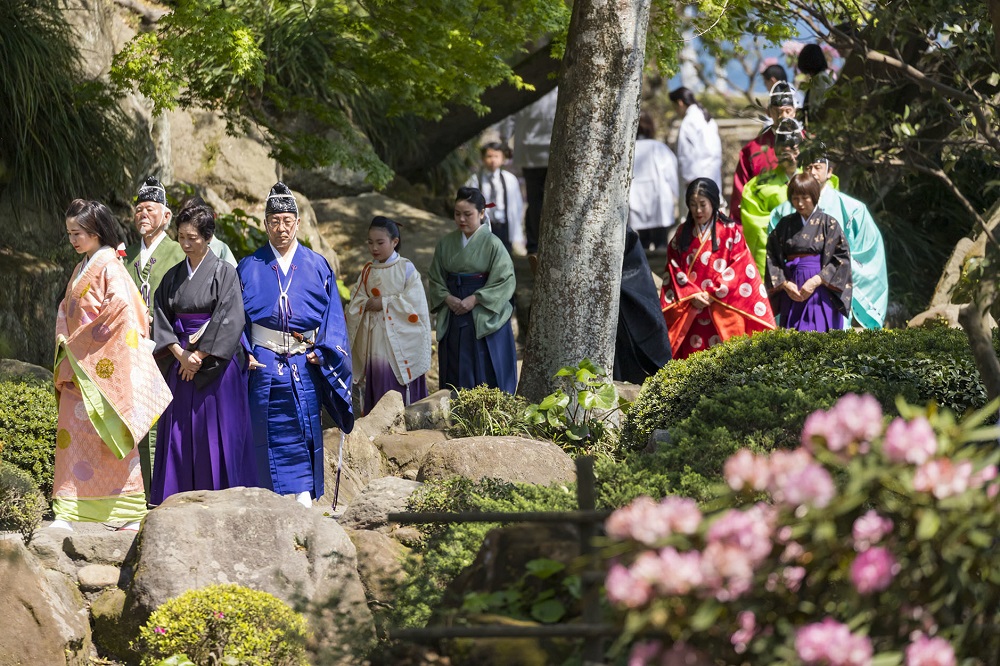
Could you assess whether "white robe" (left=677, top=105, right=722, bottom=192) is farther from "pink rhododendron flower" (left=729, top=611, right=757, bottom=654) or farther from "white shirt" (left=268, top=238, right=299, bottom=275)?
"pink rhododendron flower" (left=729, top=611, right=757, bottom=654)

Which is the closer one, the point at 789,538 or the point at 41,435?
→ the point at 789,538

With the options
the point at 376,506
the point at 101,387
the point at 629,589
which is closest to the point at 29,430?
the point at 101,387

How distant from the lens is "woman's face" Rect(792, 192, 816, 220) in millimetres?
8690

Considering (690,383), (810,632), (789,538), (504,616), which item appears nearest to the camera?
(810,632)

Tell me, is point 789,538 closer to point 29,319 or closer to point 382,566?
point 382,566

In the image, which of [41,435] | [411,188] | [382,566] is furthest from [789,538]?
[411,188]

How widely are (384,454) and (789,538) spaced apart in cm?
524

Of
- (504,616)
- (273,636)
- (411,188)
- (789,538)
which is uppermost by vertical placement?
(411,188)

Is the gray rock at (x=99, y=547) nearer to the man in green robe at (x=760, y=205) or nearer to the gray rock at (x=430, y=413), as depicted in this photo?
the gray rock at (x=430, y=413)

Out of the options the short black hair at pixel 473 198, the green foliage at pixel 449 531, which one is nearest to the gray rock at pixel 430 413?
the short black hair at pixel 473 198

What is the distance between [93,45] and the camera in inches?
433

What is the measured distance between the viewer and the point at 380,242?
9.15m

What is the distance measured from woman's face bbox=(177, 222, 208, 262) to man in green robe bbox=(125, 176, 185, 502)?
1.43ft

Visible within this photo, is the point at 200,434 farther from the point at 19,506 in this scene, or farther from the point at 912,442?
the point at 912,442
